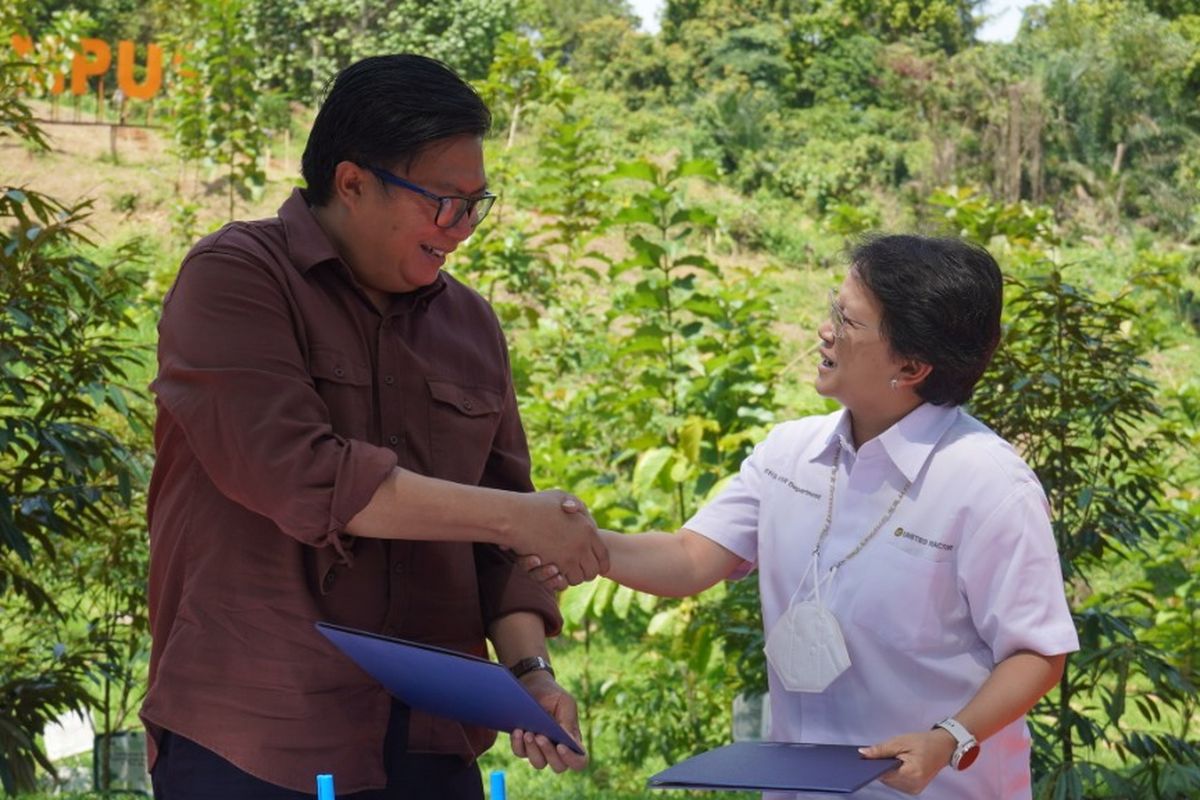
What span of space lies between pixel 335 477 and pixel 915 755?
0.79m

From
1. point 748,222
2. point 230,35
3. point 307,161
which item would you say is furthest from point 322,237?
point 748,222

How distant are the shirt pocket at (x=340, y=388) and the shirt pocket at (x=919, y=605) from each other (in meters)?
0.74

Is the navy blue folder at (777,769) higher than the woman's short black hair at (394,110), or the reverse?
the woman's short black hair at (394,110)

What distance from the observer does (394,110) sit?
1.94 meters

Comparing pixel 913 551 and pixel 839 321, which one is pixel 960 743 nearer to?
pixel 913 551

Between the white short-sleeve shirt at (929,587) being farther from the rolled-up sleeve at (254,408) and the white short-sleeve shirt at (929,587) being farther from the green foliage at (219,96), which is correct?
the green foliage at (219,96)

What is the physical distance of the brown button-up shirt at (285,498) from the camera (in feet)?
5.90

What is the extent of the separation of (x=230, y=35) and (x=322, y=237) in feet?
35.8

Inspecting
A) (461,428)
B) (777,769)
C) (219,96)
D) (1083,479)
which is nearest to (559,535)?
(461,428)

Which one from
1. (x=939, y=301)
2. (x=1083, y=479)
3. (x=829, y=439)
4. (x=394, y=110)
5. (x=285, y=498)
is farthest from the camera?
(x=1083, y=479)

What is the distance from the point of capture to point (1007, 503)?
6.82 ft

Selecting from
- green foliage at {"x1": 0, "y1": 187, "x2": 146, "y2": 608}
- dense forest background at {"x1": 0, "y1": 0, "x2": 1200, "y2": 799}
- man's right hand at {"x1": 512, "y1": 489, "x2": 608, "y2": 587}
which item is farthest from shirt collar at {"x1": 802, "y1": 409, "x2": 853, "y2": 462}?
green foliage at {"x1": 0, "y1": 187, "x2": 146, "y2": 608}

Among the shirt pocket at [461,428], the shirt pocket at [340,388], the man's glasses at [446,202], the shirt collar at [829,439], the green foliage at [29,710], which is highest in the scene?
the man's glasses at [446,202]

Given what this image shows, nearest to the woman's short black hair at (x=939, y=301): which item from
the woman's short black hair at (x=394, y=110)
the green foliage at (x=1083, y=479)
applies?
the woman's short black hair at (x=394, y=110)
